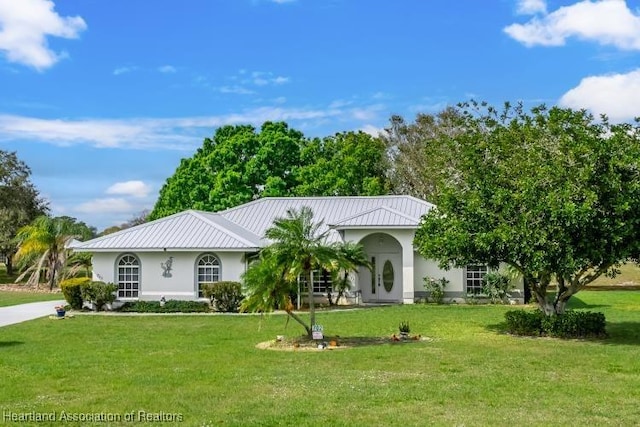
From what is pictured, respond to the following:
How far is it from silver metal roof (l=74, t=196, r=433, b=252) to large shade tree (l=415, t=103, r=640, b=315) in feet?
28.9

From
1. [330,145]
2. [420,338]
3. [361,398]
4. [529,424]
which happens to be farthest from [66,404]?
[330,145]

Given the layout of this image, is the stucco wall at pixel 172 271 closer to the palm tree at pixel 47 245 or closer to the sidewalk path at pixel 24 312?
the sidewalk path at pixel 24 312

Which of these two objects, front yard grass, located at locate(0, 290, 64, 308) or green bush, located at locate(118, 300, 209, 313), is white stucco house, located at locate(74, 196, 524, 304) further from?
front yard grass, located at locate(0, 290, 64, 308)

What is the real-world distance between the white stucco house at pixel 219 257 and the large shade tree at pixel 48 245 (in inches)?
419

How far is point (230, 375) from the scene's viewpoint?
12328 millimetres

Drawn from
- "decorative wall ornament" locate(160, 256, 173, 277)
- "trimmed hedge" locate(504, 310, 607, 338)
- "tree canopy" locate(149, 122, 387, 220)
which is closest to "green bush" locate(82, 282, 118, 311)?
"decorative wall ornament" locate(160, 256, 173, 277)

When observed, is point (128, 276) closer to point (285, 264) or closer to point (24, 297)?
point (24, 297)

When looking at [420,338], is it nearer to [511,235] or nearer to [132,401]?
[511,235]

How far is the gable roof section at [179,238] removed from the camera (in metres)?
27.7

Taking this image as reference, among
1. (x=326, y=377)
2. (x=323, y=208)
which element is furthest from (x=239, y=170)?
(x=326, y=377)

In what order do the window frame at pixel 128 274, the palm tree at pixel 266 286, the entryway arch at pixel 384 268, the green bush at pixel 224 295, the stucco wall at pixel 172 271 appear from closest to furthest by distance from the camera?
the palm tree at pixel 266 286 < the green bush at pixel 224 295 < the stucco wall at pixel 172 271 < the window frame at pixel 128 274 < the entryway arch at pixel 384 268

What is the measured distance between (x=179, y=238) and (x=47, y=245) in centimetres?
1350

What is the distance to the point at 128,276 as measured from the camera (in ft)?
93.1

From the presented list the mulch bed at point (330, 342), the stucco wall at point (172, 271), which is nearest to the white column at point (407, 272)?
the stucco wall at point (172, 271)
